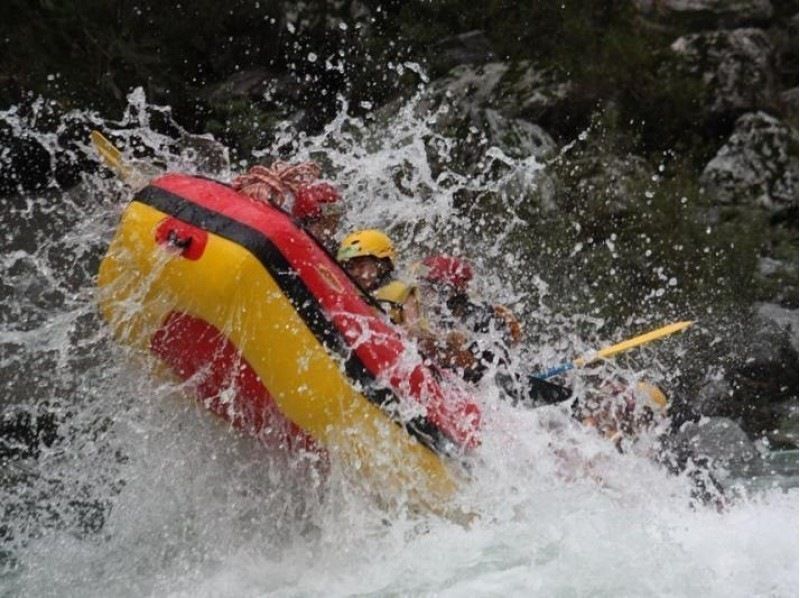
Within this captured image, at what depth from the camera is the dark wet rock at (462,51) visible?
33.0 feet

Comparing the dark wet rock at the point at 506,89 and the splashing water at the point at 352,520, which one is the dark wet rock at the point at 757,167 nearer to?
the dark wet rock at the point at 506,89

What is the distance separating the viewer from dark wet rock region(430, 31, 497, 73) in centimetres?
1006

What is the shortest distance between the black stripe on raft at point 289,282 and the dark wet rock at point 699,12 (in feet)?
28.0

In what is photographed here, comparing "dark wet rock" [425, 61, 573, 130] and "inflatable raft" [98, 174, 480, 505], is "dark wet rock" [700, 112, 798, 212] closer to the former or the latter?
"dark wet rock" [425, 61, 573, 130]

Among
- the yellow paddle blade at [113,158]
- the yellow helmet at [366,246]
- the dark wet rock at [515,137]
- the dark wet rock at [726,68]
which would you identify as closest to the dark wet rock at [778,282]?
the dark wet rock at [515,137]

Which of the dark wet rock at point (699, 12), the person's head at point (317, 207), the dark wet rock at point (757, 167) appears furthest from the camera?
the dark wet rock at point (699, 12)

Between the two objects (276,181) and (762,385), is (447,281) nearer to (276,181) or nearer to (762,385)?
(276,181)

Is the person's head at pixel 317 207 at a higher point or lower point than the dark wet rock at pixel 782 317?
lower

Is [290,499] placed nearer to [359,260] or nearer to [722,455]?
[359,260]

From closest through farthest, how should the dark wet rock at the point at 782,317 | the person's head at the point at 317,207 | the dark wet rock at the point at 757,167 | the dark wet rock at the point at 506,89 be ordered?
the person's head at the point at 317,207 < the dark wet rock at the point at 782,317 < the dark wet rock at the point at 506,89 < the dark wet rock at the point at 757,167

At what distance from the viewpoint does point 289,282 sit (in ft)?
11.9

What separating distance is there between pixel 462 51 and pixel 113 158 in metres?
6.45

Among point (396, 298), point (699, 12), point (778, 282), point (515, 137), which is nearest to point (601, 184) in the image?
point (515, 137)

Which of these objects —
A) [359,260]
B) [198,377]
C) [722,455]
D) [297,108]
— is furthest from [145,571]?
[297,108]
